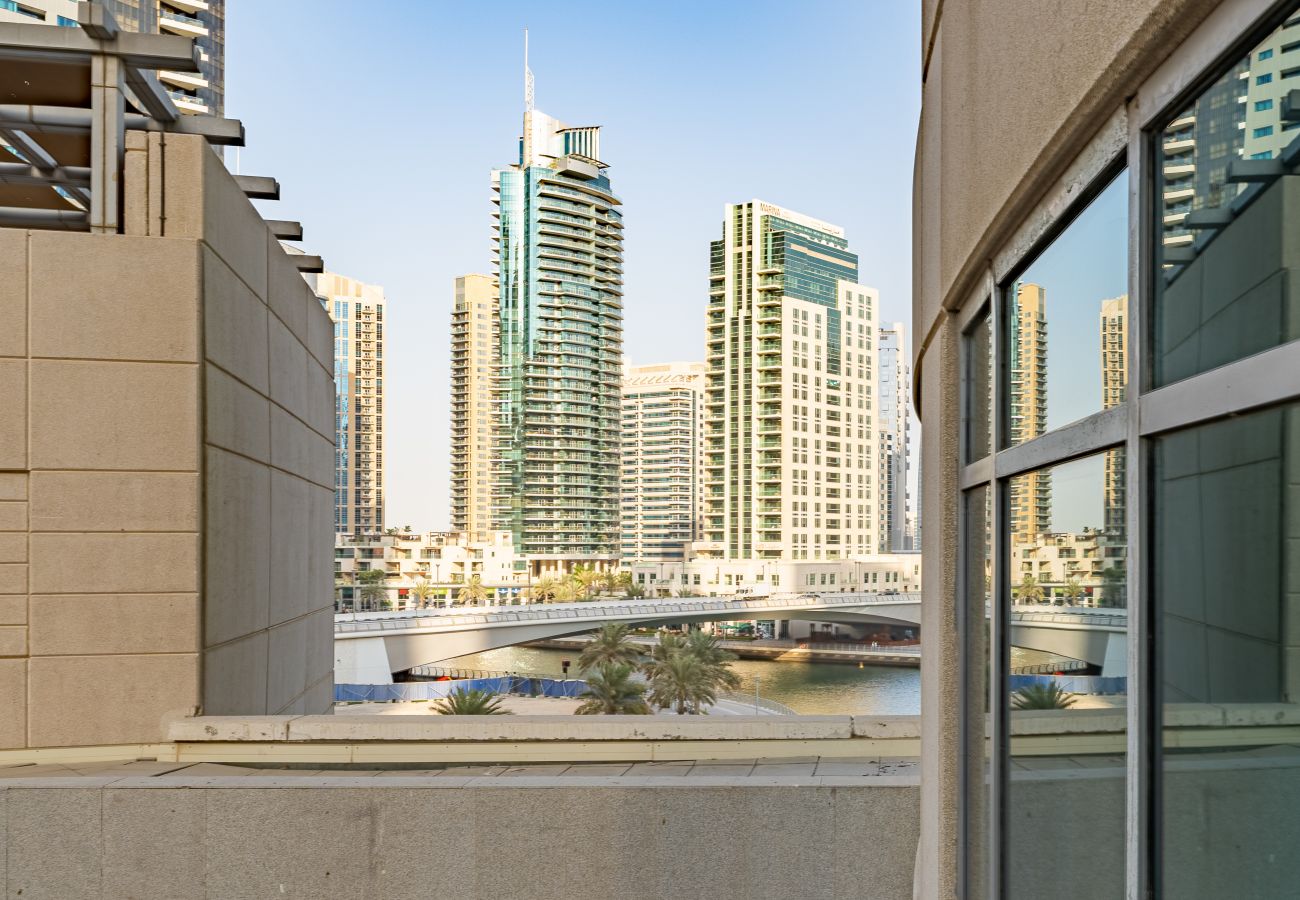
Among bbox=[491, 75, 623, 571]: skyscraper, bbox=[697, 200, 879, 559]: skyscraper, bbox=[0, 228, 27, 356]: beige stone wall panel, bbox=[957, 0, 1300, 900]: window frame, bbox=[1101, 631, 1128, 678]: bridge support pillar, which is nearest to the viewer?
bbox=[957, 0, 1300, 900]: window frame

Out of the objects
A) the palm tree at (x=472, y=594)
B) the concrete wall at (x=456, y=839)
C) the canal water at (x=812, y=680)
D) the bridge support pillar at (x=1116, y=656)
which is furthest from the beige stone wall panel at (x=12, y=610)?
the palm tree at (x=472, y=594)

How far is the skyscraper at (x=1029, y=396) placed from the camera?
2.60 metres

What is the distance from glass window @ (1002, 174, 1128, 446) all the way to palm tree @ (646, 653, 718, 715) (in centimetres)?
3906

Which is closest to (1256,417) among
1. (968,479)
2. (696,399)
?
(968,479)

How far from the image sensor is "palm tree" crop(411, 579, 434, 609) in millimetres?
103312

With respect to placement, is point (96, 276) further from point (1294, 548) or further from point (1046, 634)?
point (1294, 548)

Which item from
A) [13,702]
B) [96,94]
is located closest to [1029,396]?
[13,702]

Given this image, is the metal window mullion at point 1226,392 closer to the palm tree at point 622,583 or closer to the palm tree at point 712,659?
the palm tree at point 712,659

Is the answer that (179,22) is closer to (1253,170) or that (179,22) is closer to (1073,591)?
(1073,591)

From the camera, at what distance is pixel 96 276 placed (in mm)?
8180

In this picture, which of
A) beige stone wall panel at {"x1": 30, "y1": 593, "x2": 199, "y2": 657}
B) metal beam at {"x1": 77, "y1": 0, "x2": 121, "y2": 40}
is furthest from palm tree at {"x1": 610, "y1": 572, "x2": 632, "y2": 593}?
metal beam at {"x1": 77, "y1": 0, "x2": 121, "y2": 40}

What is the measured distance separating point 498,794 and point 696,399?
534 feet

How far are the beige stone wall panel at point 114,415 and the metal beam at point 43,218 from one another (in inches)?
163

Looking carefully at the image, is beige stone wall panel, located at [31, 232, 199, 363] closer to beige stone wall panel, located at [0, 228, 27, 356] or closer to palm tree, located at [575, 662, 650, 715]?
beige stone wall panel, located at [0, 228, 27, 356]
